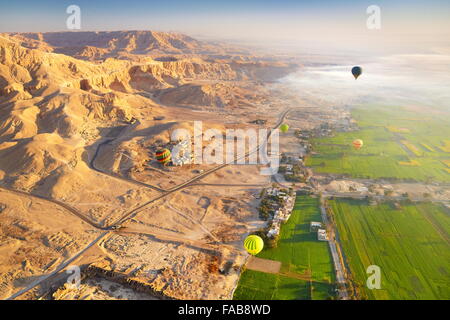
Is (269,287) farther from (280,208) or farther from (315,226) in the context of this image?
(280,208)

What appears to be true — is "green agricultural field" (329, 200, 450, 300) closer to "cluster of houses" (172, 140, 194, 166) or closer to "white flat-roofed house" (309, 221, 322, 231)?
"white flat-roofed house" (309, 221, 322, 231)

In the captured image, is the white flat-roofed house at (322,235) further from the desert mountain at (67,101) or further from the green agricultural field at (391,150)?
the desert mountain at (67,101)

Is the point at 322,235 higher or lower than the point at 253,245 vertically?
lower

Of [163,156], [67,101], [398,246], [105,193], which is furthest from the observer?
[67,101]

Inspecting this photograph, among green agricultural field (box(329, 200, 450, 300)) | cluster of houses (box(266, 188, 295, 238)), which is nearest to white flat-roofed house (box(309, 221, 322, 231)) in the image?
green agricultural field (box(329, 200, 450, 300))

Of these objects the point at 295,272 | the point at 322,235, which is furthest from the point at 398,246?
the point at 295,272

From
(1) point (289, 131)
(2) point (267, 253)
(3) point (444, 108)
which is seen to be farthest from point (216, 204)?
(3) point (444, 108)
